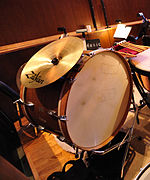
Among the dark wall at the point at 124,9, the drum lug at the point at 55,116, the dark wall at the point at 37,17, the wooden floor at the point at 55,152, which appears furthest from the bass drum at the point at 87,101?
the dark wall at the point at 124,9

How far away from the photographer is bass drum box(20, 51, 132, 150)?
795mm


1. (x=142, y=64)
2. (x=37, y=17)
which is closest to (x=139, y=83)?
(x=142, y=64)

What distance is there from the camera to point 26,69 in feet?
2.89

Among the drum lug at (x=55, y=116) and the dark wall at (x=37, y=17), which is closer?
the drum lug at (x=55, y=116)

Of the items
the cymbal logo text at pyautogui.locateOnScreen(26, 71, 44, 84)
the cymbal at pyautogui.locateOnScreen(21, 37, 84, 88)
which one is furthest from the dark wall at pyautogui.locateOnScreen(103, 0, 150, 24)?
the cymbal logo text at pyautogui.locateOnScreen(26, 71, 44, 84)

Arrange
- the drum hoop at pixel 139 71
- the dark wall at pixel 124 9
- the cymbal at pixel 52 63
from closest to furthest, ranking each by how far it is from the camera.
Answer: the cymbal at pixel 52 63 → the drum hoop at pixel 139 71 → the dark wall at pixel 124 9

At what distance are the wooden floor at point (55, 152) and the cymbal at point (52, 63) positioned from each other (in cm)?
79

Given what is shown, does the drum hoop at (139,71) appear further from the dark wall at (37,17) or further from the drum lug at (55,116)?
the dark wall at (37,17)

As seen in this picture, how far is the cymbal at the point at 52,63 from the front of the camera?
2.48 feet

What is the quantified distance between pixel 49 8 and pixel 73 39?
1969 mm

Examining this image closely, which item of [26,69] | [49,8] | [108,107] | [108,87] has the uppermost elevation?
[49,8]

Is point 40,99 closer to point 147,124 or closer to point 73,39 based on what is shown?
point 73,39

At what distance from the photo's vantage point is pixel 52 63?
2.74 ft

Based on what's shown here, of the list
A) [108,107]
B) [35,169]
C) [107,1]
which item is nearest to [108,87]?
[108,107]
